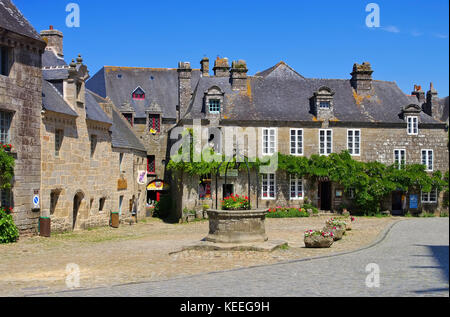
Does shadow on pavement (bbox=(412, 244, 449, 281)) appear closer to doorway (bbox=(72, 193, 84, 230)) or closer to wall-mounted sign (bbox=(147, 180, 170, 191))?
doorway (bbox=(72, 193, 84, 230))

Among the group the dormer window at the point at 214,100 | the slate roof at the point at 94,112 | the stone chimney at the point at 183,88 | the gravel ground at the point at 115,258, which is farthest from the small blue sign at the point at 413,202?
the slate roof at the point at 94,112

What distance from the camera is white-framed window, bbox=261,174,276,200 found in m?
30.6

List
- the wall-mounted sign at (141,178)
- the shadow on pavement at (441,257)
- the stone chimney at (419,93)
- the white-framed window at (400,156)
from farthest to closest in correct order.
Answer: the stone chimney at (419,93) → the white-framed window at (400,156) → the wall-mounted sign at (141,178) → the shadow on pavement at (441,257)

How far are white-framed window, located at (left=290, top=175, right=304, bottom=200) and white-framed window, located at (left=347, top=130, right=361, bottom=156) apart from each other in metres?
3.93

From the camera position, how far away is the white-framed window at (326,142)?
31656mm

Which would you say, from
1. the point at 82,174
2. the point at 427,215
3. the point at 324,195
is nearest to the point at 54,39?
the point at 82,174

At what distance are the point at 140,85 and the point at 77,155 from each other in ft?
60.1

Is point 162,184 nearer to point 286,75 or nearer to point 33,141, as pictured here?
point 286,75

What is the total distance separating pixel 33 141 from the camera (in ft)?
66.6

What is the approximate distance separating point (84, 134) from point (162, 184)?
1358cm

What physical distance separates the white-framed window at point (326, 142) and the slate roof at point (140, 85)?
12.8m

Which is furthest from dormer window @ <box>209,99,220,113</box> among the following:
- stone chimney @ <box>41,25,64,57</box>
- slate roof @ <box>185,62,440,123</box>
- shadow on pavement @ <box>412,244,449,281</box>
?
shadow on pavement @ <box>412,244,449,281</box>

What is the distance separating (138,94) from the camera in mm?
40625

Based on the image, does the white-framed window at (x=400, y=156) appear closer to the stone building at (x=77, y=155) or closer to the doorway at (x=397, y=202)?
the doorway at (x=397, y=202)
